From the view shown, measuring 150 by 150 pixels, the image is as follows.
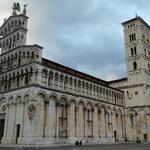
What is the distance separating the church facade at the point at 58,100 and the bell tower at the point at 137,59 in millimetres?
235

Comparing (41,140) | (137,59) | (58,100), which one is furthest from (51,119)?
(137,59)

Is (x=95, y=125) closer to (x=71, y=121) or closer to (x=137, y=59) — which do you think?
(x=71, y=121)

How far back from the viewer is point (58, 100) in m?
36.6

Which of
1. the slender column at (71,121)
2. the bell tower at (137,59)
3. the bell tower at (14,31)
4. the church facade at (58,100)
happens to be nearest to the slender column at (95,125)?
the church facade at (58,100)

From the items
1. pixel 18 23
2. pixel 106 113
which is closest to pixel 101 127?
pixel 106 113

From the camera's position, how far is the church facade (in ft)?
110

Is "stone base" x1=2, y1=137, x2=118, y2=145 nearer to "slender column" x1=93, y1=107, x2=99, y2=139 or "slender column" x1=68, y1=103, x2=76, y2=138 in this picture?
"slender column" x1=68, y1=103, x2=76, y2=138

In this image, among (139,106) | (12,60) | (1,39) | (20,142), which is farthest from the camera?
(139,106)

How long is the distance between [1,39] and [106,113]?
26420mm

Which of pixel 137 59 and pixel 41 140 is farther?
pixel 137 59

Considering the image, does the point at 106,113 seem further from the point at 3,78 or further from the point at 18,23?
the point at 18,23

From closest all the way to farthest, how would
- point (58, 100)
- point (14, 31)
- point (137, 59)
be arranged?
point (58, 100) → point (14, 31) → point (137, 59)

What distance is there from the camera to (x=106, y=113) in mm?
48188

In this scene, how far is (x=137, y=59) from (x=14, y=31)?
30.4m
